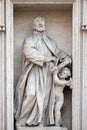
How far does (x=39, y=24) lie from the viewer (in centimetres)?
788

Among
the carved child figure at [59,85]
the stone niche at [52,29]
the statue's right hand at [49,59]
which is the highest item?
the stone niche at [52,29]

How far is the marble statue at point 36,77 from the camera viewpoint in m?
7.74

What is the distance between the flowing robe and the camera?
7738 millimetres

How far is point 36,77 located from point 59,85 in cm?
32

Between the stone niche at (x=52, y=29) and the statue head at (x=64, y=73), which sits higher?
the stone niche at (x=52, y=29)

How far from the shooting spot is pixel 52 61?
309 inches

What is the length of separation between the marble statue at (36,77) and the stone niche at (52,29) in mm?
181

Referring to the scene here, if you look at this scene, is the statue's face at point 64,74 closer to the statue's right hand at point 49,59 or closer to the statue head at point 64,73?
the statue head at point 64,73

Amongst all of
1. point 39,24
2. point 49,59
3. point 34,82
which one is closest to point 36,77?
point 34,82

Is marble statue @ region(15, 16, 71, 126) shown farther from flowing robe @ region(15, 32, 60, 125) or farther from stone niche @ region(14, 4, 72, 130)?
stone niche @ region(14, 4, 72, 130)

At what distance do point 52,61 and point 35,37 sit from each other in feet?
1.28

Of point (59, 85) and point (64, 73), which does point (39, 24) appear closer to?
point (64, 73)

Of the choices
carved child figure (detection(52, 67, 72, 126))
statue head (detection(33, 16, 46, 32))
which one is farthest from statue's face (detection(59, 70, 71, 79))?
statue head (detection(33, 16, 46, 32))

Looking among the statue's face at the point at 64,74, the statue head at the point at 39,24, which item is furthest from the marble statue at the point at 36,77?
the statue's face at the point at 64,74
